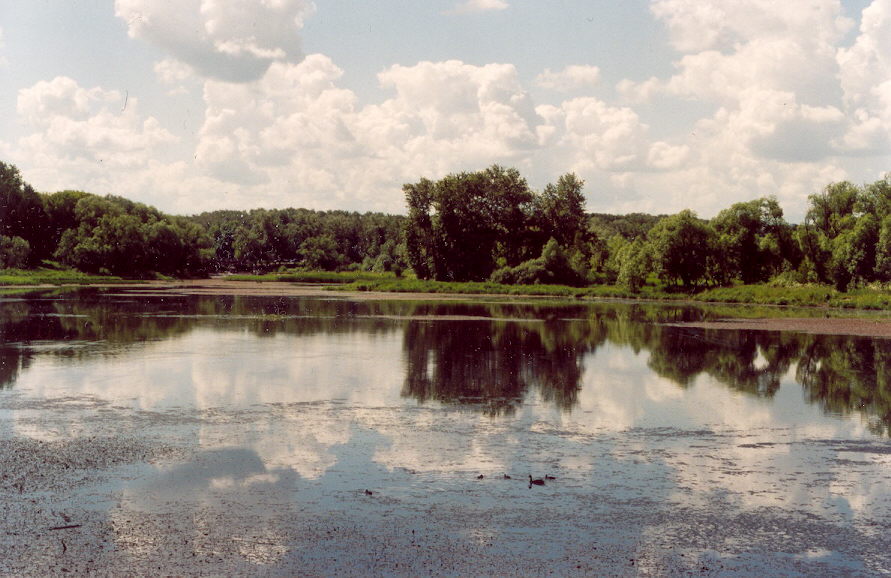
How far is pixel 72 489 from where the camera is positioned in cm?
1177

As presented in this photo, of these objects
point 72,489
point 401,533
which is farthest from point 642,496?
point 72,489

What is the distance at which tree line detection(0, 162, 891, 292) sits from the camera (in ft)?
285

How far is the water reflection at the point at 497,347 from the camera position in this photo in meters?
22.4

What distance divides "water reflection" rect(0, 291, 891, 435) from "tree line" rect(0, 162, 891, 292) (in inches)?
1286

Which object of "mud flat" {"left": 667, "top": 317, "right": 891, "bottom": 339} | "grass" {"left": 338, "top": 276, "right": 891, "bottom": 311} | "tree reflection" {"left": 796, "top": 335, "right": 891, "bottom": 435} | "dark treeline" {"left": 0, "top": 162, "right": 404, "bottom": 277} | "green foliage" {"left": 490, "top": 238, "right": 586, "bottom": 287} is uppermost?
"dark treeline" {"left": 0, "top": 162, "right": 404, "bottom": 277}

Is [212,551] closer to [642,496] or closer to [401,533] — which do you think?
[401,533]

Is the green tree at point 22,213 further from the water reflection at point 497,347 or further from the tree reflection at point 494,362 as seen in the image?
the tree reflection at point 494,362

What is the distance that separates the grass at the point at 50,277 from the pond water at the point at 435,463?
70.2 metres

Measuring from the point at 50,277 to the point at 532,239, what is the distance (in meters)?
60.5

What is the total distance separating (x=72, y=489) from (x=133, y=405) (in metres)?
6.83

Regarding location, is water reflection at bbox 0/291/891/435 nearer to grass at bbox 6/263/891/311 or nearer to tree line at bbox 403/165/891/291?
grass at bbox 6/263/891/311

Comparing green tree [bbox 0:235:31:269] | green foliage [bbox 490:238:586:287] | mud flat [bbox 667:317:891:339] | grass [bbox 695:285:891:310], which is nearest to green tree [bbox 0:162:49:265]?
green tree [bbox 0:235:31:269]

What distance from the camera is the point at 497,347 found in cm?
3284

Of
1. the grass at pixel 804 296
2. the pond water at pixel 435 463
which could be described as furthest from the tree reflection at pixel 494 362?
the grass at pixel 804 296
